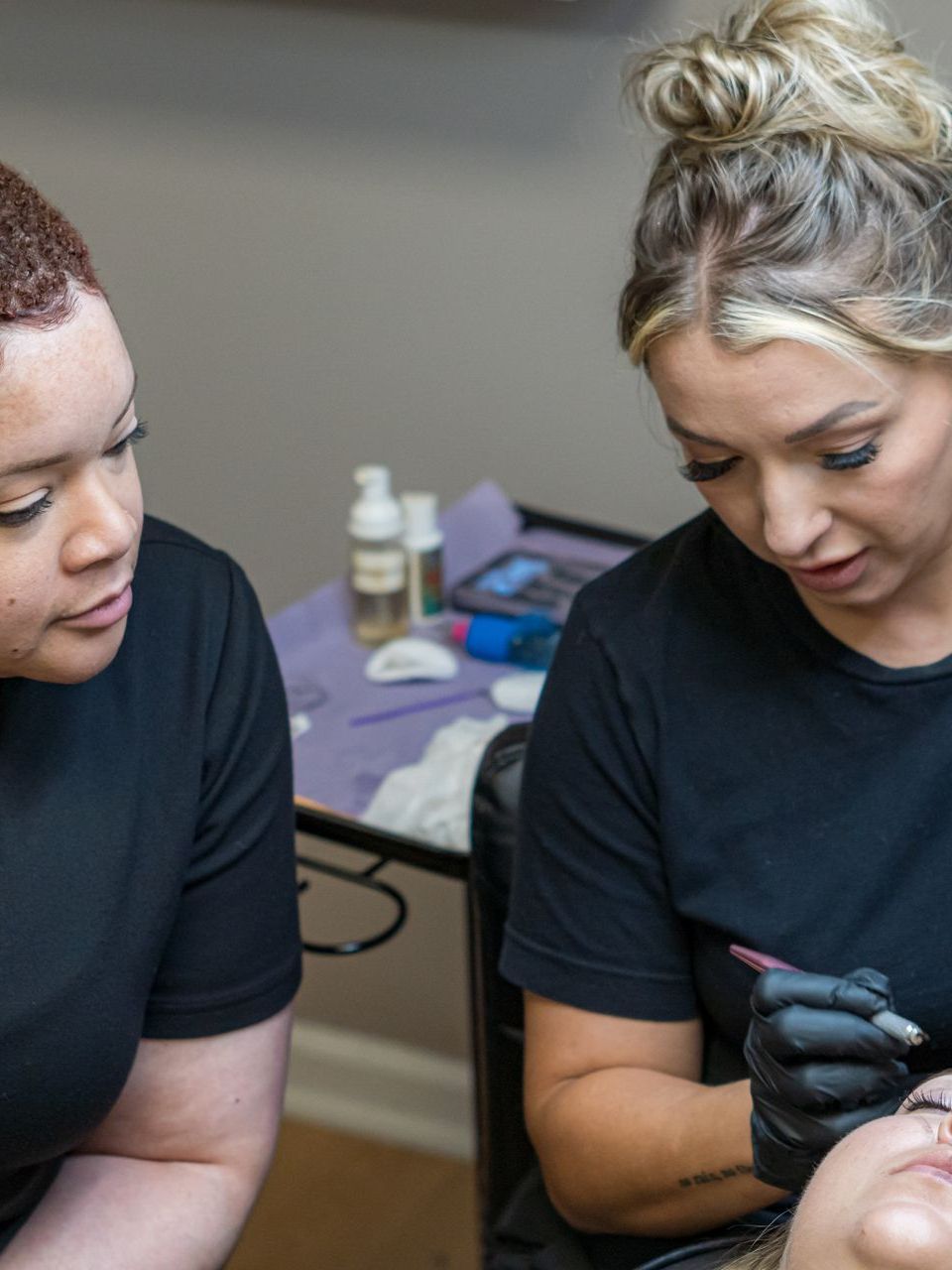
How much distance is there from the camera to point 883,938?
112cm

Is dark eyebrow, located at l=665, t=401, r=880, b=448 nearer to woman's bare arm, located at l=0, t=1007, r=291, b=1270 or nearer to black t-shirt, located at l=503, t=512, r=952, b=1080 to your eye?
black t-shirt, located at l=503, t=512, r=952, b=1080

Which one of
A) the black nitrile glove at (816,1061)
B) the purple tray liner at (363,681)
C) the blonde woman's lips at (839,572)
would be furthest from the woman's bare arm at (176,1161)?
the blonde woman's lips at (839,572)

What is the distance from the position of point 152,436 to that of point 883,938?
1432 mm

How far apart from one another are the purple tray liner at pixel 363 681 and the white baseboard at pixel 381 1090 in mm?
824

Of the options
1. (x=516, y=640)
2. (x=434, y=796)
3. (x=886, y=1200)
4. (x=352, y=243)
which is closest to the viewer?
(x=886, y=1200)

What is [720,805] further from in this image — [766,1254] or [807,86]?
[807,86]

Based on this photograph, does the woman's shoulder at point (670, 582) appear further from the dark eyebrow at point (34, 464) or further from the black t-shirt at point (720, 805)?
the dark eyebrow at point (34, 464)

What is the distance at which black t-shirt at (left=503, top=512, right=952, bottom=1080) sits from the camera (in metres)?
1.13

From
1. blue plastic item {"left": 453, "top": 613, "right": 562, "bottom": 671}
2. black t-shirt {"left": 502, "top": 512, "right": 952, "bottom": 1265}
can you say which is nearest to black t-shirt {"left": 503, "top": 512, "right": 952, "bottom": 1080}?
black t-shirt {"left": 502, "top": 512, "right": 952, "bottom": 1265}

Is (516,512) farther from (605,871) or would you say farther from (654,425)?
(605,871)

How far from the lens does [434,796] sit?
1.47 metres

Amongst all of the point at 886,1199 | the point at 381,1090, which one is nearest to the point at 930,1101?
the point at 886,1199

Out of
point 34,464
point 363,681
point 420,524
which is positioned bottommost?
point 363,681

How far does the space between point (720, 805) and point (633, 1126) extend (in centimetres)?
24
